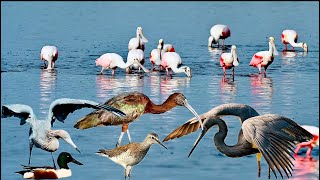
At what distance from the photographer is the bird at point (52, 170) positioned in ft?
30.9

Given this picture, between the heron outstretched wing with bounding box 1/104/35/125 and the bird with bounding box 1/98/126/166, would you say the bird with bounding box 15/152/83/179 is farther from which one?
the heron outstretched wing with bounding box 1/104/35/125

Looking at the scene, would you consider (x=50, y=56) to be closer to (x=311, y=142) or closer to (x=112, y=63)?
(x=112, y=63)

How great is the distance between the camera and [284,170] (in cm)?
880

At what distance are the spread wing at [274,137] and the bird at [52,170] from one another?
160cm

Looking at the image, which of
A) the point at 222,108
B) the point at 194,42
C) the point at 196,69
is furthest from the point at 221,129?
the point at 194,42

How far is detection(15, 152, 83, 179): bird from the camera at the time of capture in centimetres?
941

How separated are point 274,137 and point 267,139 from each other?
0.07m

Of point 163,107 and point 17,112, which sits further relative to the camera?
point 163,107

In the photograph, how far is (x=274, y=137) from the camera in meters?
9.27

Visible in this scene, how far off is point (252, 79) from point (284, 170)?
8135 mm

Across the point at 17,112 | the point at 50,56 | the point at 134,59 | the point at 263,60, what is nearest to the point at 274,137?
the point at 17,112

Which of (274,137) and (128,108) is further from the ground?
(128,108)

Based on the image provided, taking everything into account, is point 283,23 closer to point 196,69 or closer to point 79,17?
point 79,17

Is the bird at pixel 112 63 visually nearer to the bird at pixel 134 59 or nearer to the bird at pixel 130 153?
the bird at pixel 134 59
